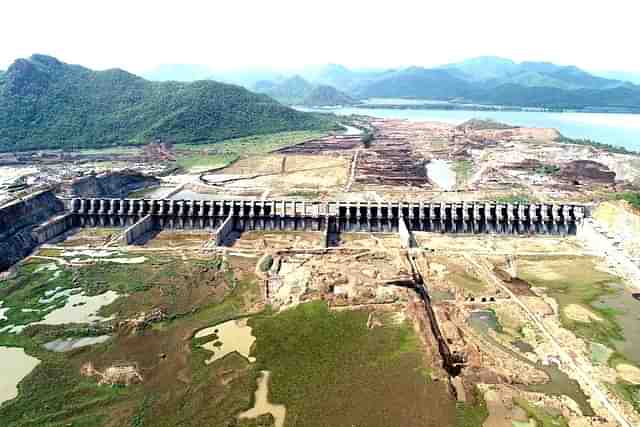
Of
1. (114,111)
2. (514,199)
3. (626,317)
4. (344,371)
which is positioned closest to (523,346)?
(626,317)

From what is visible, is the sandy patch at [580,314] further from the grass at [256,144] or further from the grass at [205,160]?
the grass at [256,144]

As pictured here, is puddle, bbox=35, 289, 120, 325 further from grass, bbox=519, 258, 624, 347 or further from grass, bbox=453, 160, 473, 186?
grass, bbox=453, 160, 473, 186

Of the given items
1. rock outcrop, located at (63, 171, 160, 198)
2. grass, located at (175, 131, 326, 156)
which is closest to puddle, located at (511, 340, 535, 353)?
rock outcrop, located at (63, 171, 160, 198)

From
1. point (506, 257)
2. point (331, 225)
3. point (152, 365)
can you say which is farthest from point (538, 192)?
point (152, 365)

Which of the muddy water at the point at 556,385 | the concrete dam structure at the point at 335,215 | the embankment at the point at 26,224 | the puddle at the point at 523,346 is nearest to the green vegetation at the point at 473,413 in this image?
the muddy water at the point at 556,385

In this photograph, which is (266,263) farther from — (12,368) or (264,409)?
(12,368)

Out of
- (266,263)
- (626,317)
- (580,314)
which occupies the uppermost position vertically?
(266,263)
